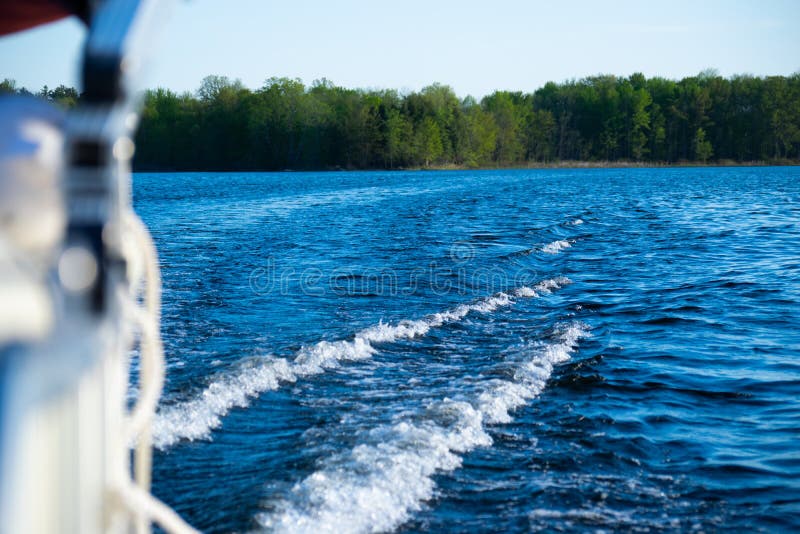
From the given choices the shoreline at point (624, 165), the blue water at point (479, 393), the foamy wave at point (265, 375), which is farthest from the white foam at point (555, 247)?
the shoreline at point (624, 165)

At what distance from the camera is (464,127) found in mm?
125312

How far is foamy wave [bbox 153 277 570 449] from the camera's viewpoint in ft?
20.8

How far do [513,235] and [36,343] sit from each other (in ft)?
72.2

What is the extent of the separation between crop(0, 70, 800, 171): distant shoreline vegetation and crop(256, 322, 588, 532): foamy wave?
111m

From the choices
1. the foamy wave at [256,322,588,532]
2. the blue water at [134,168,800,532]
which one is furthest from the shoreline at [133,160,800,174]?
the foamy wave at [256,322,588,532]

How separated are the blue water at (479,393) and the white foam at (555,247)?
1437 mm

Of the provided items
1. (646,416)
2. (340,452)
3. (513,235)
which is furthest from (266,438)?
(513,235)

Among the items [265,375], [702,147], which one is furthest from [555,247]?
[702,147]

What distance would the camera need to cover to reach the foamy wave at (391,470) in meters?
4.79

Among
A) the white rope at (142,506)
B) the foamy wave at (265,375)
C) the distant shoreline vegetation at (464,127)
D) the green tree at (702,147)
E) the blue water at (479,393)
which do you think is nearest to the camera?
the white rope at (142,506)

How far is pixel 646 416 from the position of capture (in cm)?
702

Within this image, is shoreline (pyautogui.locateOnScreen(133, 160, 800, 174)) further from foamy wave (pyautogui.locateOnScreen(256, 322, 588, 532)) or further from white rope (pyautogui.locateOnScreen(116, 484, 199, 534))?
white rope (pyautogui.locateOnScreen(116, 484, 199, 534))

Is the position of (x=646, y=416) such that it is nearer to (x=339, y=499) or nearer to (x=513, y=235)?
(x=339, y=499)

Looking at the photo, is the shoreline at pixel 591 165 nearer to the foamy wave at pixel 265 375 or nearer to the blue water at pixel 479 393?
the blue water at pixel 479 393
